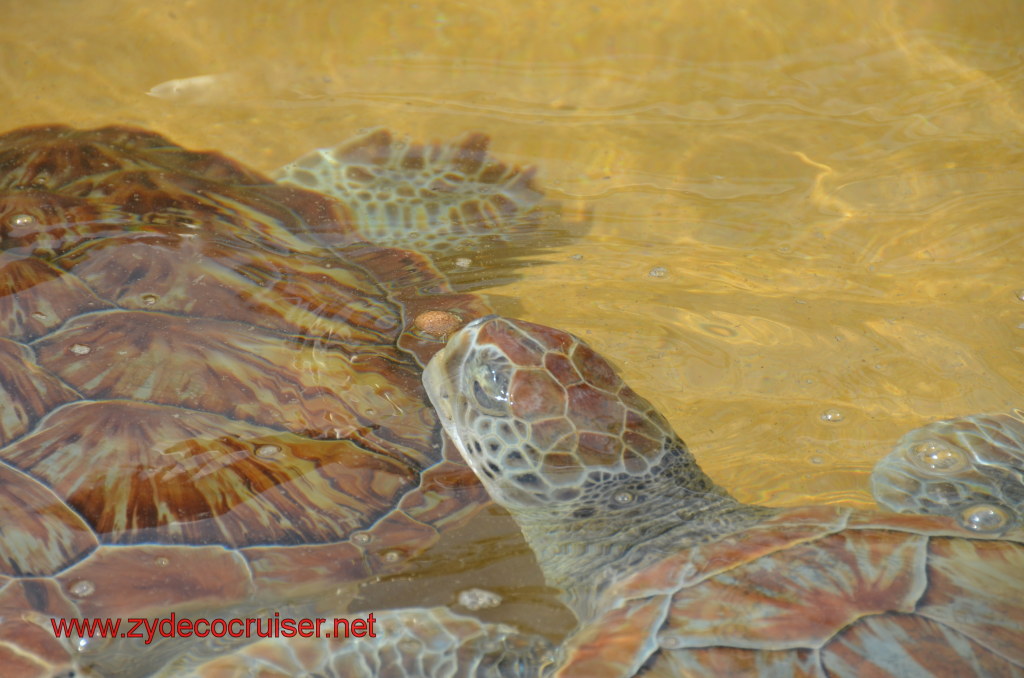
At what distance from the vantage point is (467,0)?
4160mm

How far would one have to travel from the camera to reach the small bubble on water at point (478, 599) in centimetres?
204

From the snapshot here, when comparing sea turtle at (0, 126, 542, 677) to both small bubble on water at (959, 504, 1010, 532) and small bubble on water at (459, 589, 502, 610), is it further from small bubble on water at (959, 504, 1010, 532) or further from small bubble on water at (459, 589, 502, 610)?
small bubble on water at (959, 504, 1010, 532)

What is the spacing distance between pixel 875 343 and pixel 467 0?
2.58 metres

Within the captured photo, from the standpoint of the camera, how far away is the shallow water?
278 cm

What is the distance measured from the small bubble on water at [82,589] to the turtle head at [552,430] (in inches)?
35.9

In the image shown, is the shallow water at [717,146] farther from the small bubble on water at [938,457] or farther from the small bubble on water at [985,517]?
the small bubble on water at [985,517]

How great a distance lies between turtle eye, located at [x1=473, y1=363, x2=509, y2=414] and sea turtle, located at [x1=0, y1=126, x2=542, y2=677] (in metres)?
0.17

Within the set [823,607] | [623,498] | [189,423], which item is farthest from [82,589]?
[823,607]

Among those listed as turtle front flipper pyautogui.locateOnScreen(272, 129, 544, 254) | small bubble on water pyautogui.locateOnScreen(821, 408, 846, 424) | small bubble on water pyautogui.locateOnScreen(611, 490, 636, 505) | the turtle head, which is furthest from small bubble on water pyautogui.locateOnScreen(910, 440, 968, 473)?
turtle front flipper pyautogui.locateOnScreen(272, 129, 544, 254)

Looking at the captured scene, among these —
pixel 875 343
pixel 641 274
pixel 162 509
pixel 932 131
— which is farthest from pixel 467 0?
pixel 162 509

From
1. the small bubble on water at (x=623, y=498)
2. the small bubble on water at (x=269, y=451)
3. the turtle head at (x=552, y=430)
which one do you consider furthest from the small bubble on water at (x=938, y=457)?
the small bubble on water at (x=269, y=451)

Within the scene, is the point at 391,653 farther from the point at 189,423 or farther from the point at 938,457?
the point at 938,457

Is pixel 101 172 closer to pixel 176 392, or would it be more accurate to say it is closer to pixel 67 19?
pixel 176 392

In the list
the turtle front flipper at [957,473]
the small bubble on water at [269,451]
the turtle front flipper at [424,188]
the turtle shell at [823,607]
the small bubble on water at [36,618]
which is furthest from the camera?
the turtle front flipper at [424,188]
